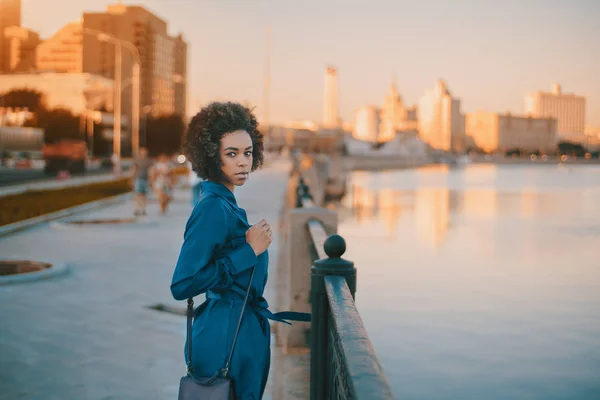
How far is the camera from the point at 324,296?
4676 mm

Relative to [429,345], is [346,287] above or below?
above

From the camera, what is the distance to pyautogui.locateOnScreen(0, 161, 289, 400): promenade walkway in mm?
6703

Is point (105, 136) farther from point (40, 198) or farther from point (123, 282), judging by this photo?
point (123, 282)

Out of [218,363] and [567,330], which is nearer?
[218,363]

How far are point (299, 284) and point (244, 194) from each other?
25.3m

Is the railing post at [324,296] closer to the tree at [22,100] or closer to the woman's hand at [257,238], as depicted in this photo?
the woman's hand at [257,238]

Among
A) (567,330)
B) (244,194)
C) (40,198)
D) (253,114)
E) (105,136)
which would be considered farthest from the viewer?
(105,136)

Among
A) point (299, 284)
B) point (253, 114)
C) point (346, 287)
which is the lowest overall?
point (299, 284)

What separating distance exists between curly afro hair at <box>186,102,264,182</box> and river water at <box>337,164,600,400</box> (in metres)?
6.77

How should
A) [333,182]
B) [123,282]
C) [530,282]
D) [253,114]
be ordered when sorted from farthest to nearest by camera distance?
1. [333,182]
2. [530,282]
3. [123,282]
4. [253,114]

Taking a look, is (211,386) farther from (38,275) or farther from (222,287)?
(38,275)

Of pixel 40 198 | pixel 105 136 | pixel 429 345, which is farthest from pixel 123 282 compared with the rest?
pixel 105 136

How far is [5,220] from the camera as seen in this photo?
68.9ft

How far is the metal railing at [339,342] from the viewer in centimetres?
271
